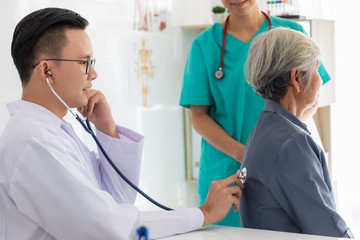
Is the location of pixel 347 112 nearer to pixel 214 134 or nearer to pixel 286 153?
pixel 214 134

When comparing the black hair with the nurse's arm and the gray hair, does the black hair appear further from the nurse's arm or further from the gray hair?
the nurse's arm

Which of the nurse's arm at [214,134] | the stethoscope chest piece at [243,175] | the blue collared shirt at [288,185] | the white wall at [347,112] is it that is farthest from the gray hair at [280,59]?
the white wall at [347,112]

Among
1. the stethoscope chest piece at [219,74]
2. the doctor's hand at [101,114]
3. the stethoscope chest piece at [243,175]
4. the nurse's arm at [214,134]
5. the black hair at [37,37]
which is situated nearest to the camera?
the black hair at [37,37]

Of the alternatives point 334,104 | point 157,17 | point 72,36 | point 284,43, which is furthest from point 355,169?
point 72,36

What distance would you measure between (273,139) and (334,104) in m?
2.05

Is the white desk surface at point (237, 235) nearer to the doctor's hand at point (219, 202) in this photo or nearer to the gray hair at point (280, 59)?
the doctor's hand at point (219, 202)

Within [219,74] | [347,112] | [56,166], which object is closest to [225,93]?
[219,74]

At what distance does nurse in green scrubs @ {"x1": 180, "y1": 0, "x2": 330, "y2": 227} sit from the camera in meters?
2.08

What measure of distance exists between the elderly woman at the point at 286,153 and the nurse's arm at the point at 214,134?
0.41 metres

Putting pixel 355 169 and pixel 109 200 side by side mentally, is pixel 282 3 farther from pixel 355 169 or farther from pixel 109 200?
pixel 109 200

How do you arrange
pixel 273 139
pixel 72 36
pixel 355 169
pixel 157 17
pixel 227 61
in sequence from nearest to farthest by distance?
pixel 72 36 < pixel 273 139 < pixel 227 61 < pixel 157 17 < pixel 355 169

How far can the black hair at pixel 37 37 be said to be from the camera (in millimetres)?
1287

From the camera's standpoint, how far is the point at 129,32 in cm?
303

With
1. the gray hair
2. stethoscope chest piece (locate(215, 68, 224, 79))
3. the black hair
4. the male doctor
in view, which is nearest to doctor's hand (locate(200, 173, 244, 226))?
the male doctor
